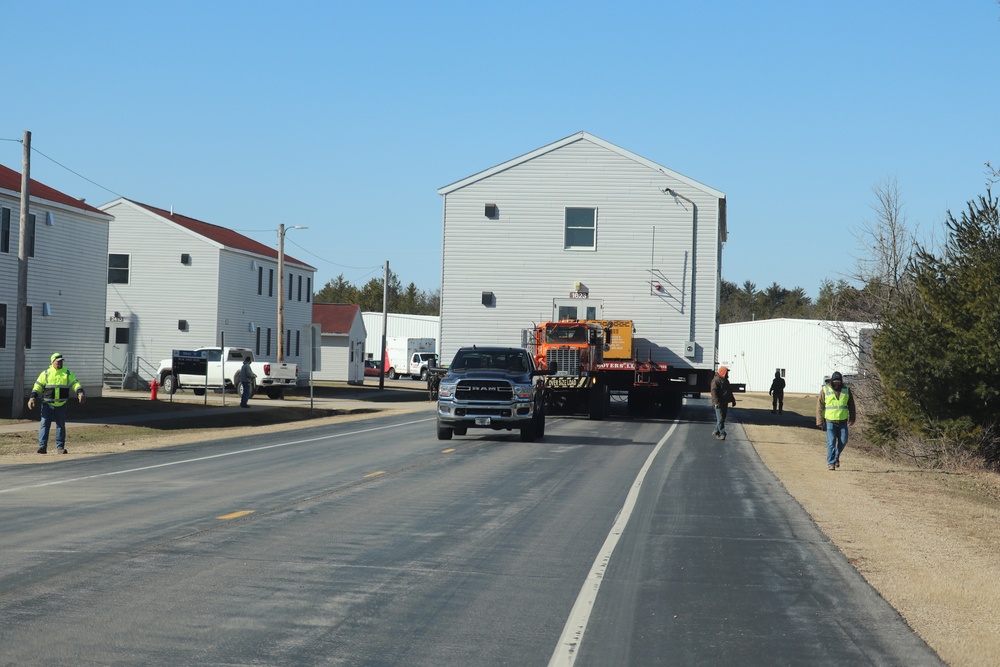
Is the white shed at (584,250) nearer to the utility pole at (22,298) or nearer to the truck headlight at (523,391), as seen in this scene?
the truck headlight at (523,391)

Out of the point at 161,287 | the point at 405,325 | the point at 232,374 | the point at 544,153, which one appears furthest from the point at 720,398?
the point at 405,325

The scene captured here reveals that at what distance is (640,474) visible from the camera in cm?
1845

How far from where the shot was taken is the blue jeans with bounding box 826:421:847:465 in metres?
20.5

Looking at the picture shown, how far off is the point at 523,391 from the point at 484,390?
0.82 metres

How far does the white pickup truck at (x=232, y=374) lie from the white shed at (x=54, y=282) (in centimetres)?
671

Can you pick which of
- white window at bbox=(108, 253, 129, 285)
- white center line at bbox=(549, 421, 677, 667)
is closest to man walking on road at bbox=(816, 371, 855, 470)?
white center line at bbox=(549, 421, 677, 667)

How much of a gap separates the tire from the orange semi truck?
6.78 metres

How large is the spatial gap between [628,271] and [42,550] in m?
25.9

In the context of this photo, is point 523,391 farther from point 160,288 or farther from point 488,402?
point 160,288

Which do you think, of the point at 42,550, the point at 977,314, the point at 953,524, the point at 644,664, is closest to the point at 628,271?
the point at 977,314

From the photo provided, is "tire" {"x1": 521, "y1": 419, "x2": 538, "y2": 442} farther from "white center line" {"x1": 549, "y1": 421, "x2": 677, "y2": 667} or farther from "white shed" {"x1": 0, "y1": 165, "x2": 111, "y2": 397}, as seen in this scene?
"white shed" {"x1": 0, "y1": 165, "x2": 111, "y2": 397}

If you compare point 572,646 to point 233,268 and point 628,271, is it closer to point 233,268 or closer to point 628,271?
point 628,271

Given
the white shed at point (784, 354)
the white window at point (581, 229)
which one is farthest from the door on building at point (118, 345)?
the white shed at point (784, 354)

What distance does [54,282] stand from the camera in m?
38.8
